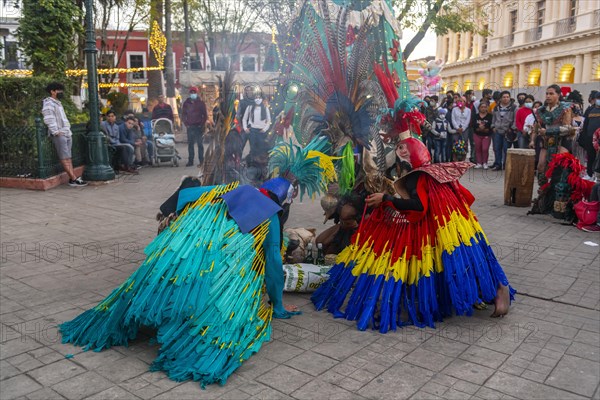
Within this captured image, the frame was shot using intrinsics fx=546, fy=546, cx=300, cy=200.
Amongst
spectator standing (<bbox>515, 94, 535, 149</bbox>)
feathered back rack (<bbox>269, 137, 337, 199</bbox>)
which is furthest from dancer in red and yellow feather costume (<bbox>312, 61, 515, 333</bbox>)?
spectator standing (<bbox>515, 94, 535, 149</bbox>)

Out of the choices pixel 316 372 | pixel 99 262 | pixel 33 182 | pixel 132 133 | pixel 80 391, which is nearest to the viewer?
pixel 80 391

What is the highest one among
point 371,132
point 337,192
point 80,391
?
point 371,132

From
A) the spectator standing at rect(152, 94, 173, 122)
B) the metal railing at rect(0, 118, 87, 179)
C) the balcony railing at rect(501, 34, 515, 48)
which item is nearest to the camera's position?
the metal railing at rect(0, 118, 87, 179)

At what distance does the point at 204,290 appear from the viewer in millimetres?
3330

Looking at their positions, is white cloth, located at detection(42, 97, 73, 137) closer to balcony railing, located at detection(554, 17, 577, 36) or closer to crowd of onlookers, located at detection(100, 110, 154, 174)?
crowd of onlookers, located at detection(100, 110, 154, 174)

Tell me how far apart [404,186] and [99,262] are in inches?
133

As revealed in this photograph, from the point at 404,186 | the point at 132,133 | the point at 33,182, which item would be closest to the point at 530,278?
the point at 404,186

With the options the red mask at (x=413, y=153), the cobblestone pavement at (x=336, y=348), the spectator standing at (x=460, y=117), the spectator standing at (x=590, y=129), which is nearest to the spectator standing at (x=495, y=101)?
the spectator standing at (x=460, y=117)

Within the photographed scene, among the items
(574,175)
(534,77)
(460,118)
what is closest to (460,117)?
(460,118)

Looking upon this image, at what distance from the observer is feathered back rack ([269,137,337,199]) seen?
13.7 feet

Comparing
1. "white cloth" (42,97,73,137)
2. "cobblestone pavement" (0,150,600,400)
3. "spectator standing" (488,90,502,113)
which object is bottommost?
"cobblestone pavement" (0,150,600,400)

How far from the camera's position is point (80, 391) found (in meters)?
3.16

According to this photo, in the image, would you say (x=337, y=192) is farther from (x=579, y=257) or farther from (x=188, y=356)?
(x=579, y=257)

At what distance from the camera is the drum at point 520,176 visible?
8781 millimetres
